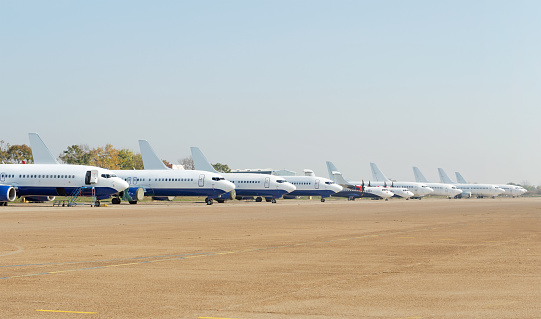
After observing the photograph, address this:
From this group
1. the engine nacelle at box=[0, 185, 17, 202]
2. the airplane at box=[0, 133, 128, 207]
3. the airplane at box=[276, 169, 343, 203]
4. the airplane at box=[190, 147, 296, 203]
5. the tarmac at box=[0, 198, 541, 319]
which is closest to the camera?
the tarmac at box=[0, 198, 541, 319]

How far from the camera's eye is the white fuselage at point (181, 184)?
305 feet

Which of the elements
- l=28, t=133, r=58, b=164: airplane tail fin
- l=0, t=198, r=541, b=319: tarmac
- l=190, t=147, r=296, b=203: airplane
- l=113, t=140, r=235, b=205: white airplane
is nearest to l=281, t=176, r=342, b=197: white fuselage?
l=190, t=147, r=296, b=203: airplane

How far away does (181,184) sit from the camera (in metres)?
93.0

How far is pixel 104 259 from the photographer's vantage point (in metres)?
20.1

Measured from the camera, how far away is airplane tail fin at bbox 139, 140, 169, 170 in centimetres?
10988

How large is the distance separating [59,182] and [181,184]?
1712 cm

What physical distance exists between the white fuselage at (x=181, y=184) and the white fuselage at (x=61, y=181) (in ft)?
38.5

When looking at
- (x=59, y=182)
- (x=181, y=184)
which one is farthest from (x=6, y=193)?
(x=181, y=184)

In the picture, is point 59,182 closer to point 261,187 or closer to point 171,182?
point 171,182

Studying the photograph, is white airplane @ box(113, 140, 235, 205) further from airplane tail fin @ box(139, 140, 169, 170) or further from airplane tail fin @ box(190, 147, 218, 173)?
airplane tail fin @ box(190, 147, 218, 173)

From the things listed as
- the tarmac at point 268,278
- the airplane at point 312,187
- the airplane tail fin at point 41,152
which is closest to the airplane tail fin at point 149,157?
the airplane tail fin at point 41,152

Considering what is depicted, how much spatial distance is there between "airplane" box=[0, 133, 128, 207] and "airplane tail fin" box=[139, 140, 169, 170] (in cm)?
2727

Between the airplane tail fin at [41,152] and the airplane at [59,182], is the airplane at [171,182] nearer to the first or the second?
the airplane tail fin at [41,152]

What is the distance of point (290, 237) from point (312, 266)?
37.8 feet
